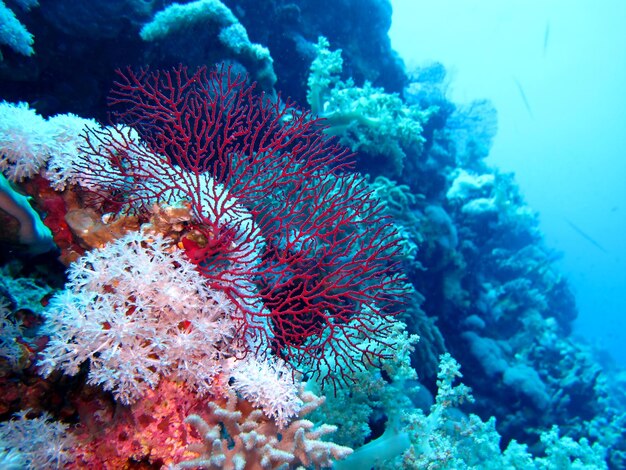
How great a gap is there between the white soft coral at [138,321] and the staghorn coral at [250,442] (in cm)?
26

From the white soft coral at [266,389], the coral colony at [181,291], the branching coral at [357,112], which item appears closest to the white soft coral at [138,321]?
the coral colony at [181,291]

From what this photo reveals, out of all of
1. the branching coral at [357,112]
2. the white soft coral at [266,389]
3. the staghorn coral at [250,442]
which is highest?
the branching coral at [357,112]

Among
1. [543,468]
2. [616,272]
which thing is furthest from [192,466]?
[616,272]

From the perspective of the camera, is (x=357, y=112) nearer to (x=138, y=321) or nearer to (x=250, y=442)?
(x=138, y=321)

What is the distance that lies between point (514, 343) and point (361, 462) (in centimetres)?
1033

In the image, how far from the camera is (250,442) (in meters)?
2.58

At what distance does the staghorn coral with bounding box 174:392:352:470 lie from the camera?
2.52 m

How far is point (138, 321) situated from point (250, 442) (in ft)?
3.86

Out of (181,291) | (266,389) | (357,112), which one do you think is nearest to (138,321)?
(181,291)

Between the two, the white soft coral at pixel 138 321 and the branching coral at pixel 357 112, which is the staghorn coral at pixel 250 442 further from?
the branching coral at pixel 357 112

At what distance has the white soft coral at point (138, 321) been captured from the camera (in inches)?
96.0

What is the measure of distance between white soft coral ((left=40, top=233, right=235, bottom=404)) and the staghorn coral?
0.26 metres

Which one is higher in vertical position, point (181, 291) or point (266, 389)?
point (181, 291)

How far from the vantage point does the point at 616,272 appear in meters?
96.2
